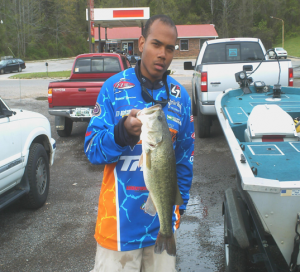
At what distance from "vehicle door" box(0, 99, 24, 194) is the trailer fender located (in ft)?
8.29

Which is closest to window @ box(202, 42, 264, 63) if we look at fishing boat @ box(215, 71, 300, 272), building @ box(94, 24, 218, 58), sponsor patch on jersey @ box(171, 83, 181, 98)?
fishing boat @ box(215, 71, 300, 272)

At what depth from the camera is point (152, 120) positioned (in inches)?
60.3

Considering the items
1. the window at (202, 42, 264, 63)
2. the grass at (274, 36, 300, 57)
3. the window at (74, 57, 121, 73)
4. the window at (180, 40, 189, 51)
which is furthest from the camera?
the grass at (274, 36, 300, 57)

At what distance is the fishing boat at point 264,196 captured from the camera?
2.34 meters

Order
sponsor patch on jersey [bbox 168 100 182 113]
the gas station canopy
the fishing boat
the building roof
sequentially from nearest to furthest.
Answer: sponsor patch on jersey [bbox 168 100 182 113], the fishing boat, the gas station canopy, the building roof

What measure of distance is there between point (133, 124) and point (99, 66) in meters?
8.75

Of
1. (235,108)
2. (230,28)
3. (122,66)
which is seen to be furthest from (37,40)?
(235,108)

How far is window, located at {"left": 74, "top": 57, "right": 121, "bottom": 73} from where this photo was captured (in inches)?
394

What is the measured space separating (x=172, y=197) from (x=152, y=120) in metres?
0.47

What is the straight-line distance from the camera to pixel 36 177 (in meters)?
4.71

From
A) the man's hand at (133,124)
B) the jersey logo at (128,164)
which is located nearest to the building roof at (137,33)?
the jersey logo at (128,164)

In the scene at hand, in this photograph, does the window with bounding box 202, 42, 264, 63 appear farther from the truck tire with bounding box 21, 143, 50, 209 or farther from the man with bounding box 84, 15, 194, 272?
the man with bounding box 84, 15, 194, 272

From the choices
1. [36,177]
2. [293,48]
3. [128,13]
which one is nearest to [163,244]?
[36,177]

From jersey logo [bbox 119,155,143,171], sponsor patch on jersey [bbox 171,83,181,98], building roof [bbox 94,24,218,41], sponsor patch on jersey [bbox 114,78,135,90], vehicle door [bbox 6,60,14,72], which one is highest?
building roof [bbox 94,24,218,41]
